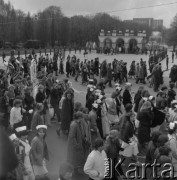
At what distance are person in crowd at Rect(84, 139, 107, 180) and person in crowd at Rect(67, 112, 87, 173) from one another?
4.37 ft

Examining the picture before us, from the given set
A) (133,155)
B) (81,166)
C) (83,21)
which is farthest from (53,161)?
(83,21)

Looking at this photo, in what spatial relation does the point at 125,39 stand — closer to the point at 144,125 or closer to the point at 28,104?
the point at 28,104

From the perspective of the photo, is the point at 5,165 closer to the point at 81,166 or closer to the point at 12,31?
the point at 81,166

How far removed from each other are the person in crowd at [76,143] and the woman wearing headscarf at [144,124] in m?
1.82

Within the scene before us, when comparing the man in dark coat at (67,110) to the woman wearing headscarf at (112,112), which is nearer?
the man in dark coat at (67,110)

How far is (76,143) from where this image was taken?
6.74 m

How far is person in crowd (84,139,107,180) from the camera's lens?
5.21 metres

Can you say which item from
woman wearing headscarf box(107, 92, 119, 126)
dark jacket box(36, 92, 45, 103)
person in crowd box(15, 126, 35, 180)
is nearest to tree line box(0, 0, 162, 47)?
dark jacket box(36, 92, 45, 103)

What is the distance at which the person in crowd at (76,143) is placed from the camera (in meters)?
6.70

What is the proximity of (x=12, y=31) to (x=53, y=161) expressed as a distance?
62.0 meters

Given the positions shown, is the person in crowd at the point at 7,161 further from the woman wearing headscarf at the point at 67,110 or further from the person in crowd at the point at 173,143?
the woman wearing headscarf at the point at 67,110

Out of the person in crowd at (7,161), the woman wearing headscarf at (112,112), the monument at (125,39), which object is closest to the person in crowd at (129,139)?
the woman wearing headscarf at (112,112)

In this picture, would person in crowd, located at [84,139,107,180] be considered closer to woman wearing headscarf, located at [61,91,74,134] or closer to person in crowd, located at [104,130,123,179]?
person in crowd, located at [104,130,123,179]

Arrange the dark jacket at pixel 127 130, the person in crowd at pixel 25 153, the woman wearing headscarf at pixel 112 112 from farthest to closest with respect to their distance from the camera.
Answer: the woman wearing headscarf at pixel 112 112 < the dark jacket at pixel 127 130 < the person in crowd at pixel 25 153
